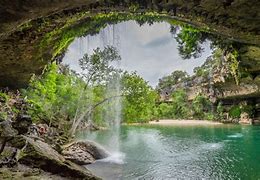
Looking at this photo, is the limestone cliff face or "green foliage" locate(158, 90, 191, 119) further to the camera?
"green foliage" locate(158, 90, 191, 119)

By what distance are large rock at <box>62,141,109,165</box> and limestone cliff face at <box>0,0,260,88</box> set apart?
5455 mm

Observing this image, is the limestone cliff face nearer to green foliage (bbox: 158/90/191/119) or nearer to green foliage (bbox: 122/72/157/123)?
green foliage (bbox: 122/72/157/123)

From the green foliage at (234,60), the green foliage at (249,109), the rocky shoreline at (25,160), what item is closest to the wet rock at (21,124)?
the rocky shoreline at (25,160)

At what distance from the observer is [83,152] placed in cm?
1331

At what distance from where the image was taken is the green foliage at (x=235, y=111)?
38.3 metres

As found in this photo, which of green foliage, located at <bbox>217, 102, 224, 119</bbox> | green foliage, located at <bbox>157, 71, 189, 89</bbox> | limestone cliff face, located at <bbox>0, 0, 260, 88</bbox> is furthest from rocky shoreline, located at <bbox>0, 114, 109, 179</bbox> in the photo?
green foliage, located at <bbox>157, 71, 189, 89</bbox>

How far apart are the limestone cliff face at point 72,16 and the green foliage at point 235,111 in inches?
1324

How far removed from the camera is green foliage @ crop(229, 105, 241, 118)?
126 feet

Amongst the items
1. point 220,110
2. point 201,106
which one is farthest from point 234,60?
point 201,106

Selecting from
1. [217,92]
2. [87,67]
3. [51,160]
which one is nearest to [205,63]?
[217,92]

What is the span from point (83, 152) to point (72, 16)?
877 centimetres

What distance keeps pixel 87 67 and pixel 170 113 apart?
1360 inches

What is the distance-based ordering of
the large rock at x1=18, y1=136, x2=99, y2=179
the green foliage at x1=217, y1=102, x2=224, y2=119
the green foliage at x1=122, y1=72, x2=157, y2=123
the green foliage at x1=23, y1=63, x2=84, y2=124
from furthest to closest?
the green foliage at x1=217, y1=102, x2=224, y2=119
the green foliage at x1=122, y1=72, x2=157, y2=123
the green foliage at x1=23, y1=63, x2=84, y2=124
the large rock at x1=18, y1=136, x2=99, y2=179

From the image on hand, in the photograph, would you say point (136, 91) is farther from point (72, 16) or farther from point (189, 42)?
point (72, 16)
